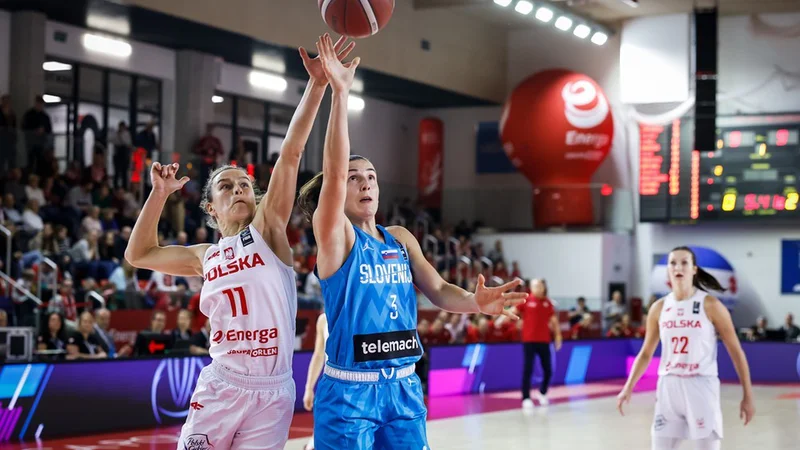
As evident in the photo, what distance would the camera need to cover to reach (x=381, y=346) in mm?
4496

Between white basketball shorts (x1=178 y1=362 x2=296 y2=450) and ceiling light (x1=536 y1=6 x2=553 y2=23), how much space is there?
63.1 feet

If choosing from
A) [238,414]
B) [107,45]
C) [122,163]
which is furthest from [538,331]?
[238,414]

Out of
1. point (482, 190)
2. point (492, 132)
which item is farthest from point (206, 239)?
point (492, 132)

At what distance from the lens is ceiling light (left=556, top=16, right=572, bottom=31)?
943 inches

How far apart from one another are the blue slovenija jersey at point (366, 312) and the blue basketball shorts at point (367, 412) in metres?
0.05

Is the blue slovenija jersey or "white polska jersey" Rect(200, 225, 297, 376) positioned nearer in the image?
the blue slovenija jersey

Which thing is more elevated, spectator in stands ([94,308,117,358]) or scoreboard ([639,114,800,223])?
scoreboard ([639,114,800,223])

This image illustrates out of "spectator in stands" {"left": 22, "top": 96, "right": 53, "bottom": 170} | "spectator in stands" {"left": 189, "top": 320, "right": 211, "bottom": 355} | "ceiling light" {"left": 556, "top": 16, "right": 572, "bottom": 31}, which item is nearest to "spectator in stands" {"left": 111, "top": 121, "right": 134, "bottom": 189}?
"spectator in stands" {"left": 22, "top": 96, "right": 53, "bottom": 170}

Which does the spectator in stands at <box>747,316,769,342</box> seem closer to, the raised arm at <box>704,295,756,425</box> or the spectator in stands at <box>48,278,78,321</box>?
the spectator in stands at <box>48,278,78,321</box>

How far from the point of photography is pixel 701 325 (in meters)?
7.43

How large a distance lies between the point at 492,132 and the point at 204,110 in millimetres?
9663

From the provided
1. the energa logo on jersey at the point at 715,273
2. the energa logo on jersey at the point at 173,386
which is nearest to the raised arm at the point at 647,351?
the energa logo on jersey at the point at 173,386

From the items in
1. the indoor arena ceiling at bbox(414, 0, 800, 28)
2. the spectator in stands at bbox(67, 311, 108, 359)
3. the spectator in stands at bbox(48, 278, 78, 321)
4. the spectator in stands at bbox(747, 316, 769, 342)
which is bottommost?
the spectator in stands at bbox(747, 316, 769, 342)

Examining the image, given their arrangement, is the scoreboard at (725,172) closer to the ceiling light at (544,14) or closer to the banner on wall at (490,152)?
the ceiling light at (544,14)
